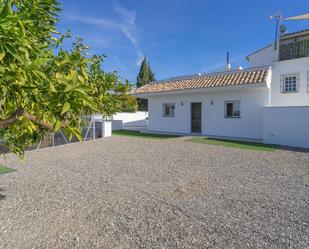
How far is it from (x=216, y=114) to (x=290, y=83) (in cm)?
543

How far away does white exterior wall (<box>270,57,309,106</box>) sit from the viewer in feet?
53.3

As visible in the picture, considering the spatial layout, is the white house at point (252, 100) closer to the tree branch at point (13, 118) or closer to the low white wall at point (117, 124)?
the low white wall at point (117, 124)

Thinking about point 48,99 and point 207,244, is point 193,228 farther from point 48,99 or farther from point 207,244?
point 48,99

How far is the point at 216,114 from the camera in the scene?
17.5m

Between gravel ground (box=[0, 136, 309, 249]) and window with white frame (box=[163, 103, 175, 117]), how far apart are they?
10.4 meters

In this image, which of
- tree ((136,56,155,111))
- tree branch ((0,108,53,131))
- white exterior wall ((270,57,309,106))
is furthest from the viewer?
tree ((136,56,155,111))

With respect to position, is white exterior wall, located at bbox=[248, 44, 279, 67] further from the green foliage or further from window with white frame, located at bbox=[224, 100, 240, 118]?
the green foliage

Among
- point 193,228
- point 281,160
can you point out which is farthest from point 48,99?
point 281,160

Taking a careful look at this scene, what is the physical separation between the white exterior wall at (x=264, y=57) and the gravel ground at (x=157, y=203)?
1133cm

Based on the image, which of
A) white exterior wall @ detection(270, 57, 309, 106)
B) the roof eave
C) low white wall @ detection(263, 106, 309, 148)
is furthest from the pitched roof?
low white wall @ detection(263, 106, 309, 148)

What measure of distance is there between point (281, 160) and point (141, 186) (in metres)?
6.53

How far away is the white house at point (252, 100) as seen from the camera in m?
14.2

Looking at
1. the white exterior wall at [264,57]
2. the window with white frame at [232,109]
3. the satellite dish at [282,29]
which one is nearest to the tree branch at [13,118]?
the window with white frame at [232,109]

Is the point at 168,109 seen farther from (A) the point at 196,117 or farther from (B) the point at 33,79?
(B) the point at 33,79
